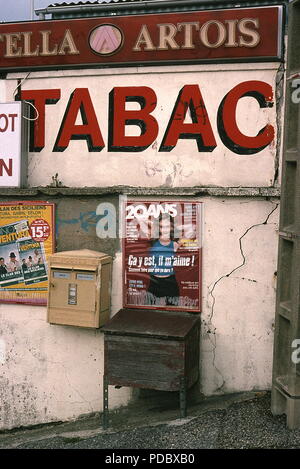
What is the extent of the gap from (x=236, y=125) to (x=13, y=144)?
286 cm

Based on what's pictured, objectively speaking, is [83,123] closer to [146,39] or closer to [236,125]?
[146,39]

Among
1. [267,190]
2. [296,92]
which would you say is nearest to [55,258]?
[267,190]

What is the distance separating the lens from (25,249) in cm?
821

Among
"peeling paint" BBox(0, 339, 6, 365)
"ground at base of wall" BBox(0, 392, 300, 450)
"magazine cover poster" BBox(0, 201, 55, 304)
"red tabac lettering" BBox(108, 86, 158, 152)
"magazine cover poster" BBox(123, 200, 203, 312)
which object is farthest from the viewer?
"peeling paint" BBox(0, 339, 6, 365)

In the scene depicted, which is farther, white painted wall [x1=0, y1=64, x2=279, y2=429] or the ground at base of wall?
white painted wall [x1=0, y1=64, x2=279, y2=429]

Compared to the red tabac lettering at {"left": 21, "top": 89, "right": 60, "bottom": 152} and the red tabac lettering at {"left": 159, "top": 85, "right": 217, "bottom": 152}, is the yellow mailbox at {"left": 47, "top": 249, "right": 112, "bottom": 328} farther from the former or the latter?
the red tabac lettering at {"left": 159, "top": 85, "right": 217, "bottom": 152}

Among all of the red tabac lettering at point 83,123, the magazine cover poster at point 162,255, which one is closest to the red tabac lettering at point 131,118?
the red tabac lettering at point 83,123

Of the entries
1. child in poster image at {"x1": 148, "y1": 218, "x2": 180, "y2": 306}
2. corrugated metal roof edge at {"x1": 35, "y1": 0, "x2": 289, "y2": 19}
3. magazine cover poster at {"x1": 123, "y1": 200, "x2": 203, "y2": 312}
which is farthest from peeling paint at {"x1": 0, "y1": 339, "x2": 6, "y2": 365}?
corrugated metal roof edge at {"x1": 35, "y1": 0, "x2": 289, "y2": 19}

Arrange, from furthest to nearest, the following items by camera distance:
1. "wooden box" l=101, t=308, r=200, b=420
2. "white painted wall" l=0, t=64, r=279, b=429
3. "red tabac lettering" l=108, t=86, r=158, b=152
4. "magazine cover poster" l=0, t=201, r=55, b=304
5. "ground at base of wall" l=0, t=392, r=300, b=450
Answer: "magazine cover poster" l=0, t=201, r=55, b=304 < "red tabac lettering" l=108, t=86, r=158, b=152 < "white painted wall" l=0, t=64, r=279, b=429 < "wooden box" l=101, t=308, r=200, b=420 < "ground at base of wall" l=0, t=392, r=300, b=450

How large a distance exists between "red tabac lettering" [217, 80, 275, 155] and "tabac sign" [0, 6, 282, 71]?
354 mm

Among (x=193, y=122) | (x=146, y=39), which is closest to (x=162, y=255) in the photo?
(x=193, y=122)

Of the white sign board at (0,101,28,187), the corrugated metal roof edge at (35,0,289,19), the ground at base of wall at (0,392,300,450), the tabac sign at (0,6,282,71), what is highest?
the corrugated metal roof edge at (35,0,289,19)

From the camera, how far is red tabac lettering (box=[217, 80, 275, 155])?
741 centimetres

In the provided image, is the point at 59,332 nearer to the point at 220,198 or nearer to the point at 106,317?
the point at 106,317
